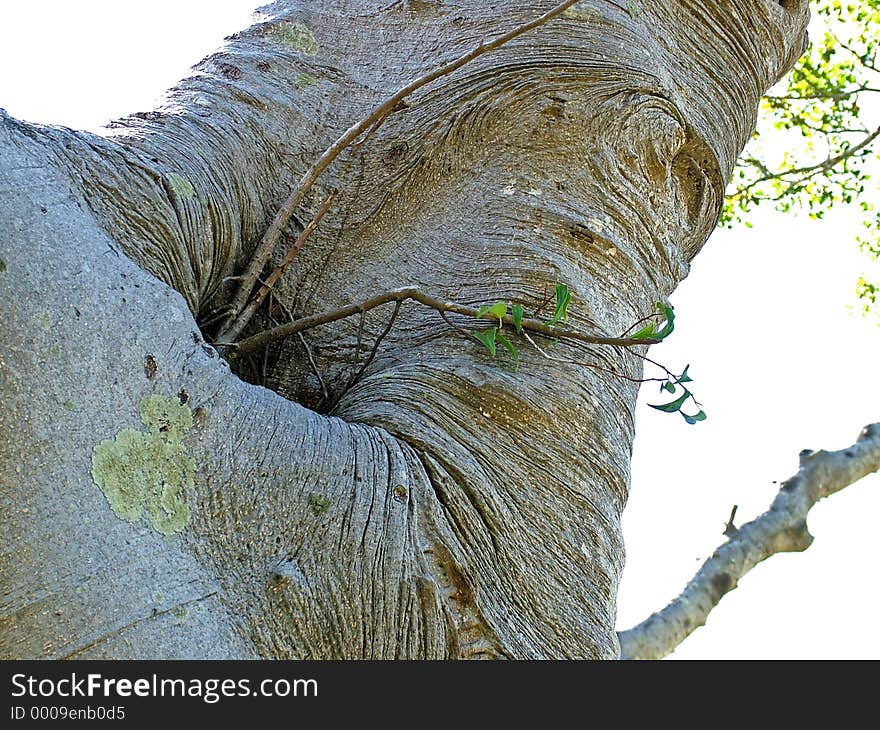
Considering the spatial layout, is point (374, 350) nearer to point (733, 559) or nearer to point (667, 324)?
point (667, 324)

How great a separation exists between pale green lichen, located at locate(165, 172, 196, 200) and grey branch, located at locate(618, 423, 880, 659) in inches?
102

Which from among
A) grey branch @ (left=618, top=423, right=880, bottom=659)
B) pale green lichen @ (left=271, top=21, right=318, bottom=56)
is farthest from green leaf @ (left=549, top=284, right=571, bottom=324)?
grey branch @ (left=618, top=423, right=880, bottom=659)

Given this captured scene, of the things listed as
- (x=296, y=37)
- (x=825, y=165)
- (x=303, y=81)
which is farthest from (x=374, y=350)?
(x=825, y=165)

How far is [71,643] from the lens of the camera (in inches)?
43.8

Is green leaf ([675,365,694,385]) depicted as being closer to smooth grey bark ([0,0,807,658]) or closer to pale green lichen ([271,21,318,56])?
smooth grey bark ([0,0,807,658])

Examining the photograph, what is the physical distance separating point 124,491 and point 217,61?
1080 mm

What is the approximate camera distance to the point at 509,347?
5.17 feet

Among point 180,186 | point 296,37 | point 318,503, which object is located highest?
point 296,37

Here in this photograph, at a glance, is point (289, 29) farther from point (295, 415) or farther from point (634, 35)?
point (295, 415)

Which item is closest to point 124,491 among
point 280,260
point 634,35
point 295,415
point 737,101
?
point 295,415

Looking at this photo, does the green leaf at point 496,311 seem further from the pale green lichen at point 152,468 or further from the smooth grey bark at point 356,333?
the pale green lichen at point 152,468

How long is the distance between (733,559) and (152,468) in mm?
2988

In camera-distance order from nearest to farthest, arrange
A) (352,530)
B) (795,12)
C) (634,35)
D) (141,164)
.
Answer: (352,530)
(141,164)
(634,35)
(795,12)

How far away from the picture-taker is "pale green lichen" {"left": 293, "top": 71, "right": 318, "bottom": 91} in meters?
2.03
